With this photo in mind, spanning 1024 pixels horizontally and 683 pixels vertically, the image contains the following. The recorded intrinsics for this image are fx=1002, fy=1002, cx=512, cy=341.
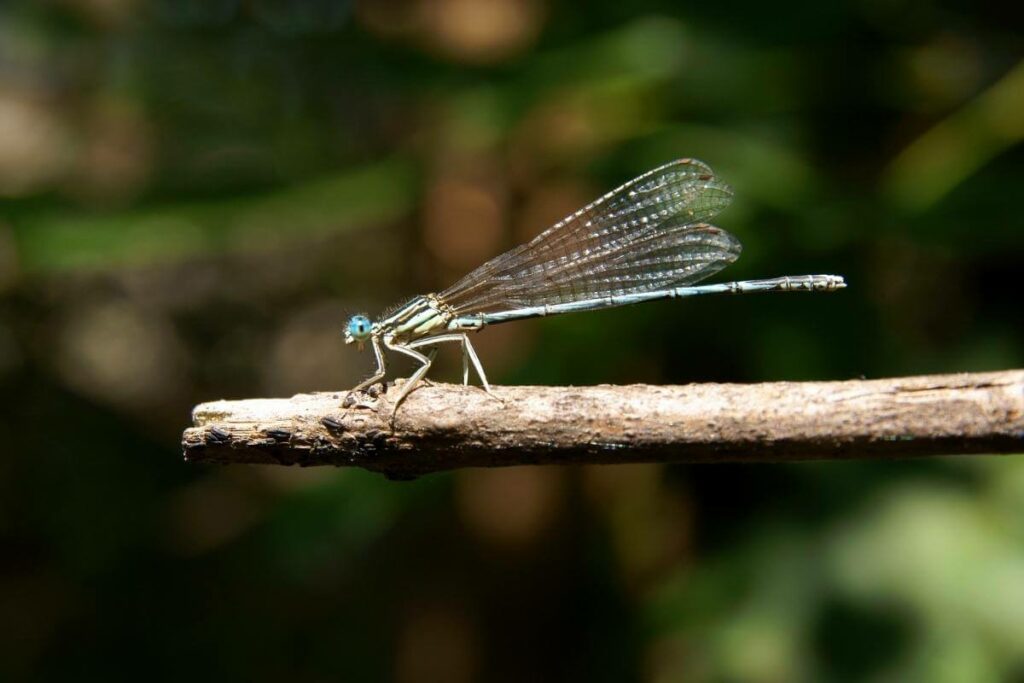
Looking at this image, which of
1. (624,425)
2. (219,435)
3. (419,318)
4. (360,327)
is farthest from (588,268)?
(219,435)

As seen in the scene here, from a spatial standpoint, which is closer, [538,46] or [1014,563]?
[1014,563]

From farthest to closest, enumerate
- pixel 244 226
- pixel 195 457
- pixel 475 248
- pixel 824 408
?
pixel 475 248, pixel 244 226, pixel 195 457, pixel 824 408

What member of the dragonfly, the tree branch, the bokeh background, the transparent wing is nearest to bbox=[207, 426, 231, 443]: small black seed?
the tree branch

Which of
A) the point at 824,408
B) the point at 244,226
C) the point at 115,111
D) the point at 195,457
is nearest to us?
→ the point at 824,408

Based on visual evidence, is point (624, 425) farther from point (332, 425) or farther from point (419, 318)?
point (419, 318)

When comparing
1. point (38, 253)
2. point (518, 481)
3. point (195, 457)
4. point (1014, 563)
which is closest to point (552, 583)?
point (518, 481)

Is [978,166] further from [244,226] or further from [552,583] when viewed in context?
[244,226]

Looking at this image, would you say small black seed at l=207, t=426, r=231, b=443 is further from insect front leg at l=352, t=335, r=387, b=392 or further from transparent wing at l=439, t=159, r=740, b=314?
transparent wing at l=439, t=159, r=740, b=314

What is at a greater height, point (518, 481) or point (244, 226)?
point (244, 226)
